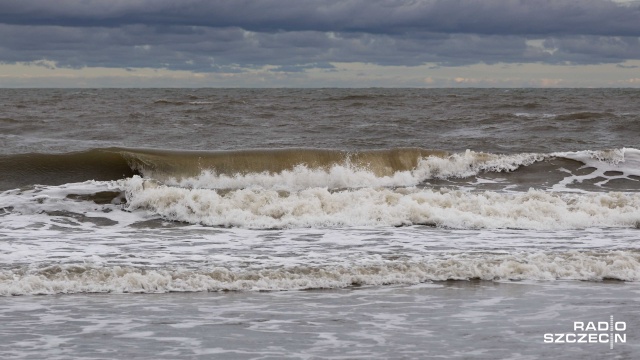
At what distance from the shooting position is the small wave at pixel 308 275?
8.76 m

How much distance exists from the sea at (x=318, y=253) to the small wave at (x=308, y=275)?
2 centimetres

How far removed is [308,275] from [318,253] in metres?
1.30

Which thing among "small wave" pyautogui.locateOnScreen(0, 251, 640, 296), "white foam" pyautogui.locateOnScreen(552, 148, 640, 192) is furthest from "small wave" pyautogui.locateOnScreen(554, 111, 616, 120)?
"small wave" pyautogui.locateOnScreen(0, 251, 640, 296)

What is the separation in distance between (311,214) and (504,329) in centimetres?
660

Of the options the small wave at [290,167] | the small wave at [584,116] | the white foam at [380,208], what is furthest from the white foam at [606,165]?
the small wave at [584,116]

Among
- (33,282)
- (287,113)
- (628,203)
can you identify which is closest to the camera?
(33,282)

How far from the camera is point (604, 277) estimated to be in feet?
30.7

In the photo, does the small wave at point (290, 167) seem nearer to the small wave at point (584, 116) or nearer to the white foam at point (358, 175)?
the white foam at point (358, 175)

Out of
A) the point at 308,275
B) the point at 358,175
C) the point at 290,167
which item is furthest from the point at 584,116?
the point at 308,275

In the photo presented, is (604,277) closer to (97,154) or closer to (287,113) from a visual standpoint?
(97,154)

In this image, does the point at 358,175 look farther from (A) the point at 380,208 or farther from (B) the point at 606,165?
(B) the point at 606,165

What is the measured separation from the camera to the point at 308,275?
30.2 ft

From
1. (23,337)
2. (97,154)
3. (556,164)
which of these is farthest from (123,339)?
(556,164)

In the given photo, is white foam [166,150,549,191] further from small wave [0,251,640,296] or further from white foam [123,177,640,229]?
small wave [0,251,640,296]
